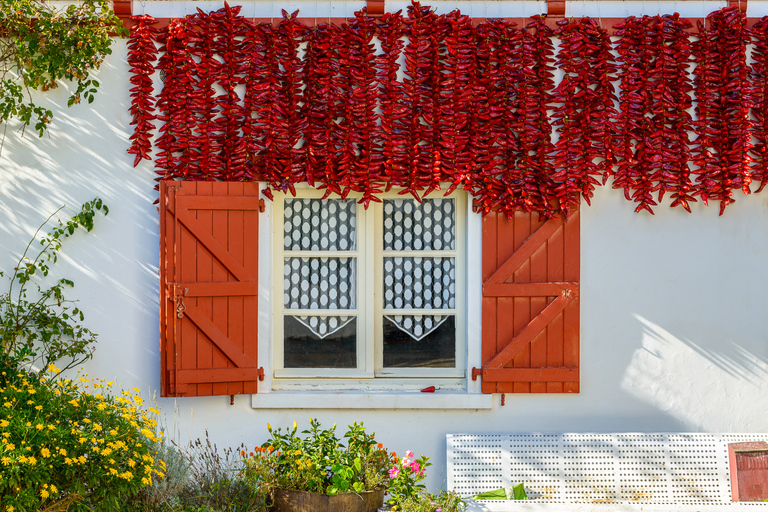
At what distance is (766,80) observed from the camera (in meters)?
4.27

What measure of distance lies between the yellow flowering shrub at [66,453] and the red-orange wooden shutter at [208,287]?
103 centimetres

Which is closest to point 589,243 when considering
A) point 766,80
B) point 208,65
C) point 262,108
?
point 766,80

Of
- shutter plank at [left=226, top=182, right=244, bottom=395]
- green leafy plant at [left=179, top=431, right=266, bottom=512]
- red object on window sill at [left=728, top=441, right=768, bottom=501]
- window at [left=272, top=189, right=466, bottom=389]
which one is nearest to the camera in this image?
green leafy plant at [left=179, top=431, right=266, bottom=512]

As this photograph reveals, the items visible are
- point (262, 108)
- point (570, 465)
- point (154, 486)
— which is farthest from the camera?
point (262, 108)

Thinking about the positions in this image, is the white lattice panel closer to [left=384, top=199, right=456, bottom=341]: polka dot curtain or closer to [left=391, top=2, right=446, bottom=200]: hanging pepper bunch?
[left=384, top=199, right=456, bottom=341]: polka dot curtain

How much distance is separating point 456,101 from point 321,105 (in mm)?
851

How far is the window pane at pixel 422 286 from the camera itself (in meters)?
4.46

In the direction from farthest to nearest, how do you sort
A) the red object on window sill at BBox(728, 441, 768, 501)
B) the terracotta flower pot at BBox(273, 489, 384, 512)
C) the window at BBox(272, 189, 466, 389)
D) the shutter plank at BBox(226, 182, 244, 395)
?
the window at BBox(272, 189, 466, 389) → the shutter plank at BBox(226, 182, 244, 395) → the red object on window sill at BBox(728, 441, 768, 501) → the terracotta flower pot at BBox(273, 489, 384, 512)

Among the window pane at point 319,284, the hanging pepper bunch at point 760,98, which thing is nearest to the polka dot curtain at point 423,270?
the window pane at point 319,284

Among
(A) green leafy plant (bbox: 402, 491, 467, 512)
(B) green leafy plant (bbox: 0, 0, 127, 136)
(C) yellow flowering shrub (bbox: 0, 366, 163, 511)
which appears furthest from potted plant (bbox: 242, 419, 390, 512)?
(B) green leafy plant (bbox: 0, 0, 127, 136)

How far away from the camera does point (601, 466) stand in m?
3.95

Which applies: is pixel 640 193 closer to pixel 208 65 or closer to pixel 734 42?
pixel 734 42

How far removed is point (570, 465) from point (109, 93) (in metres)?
3.65

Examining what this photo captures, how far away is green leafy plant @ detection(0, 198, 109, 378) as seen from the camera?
4133 mm
